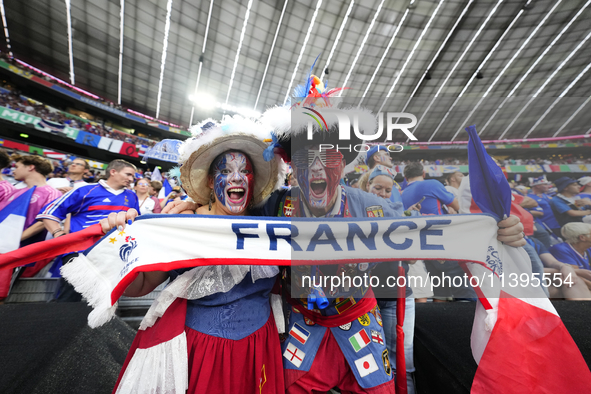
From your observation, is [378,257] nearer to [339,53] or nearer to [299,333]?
[299,333]

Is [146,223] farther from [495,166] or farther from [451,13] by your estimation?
[451,13]

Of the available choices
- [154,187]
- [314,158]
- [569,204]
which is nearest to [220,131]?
[314,158]

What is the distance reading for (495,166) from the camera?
143 cm

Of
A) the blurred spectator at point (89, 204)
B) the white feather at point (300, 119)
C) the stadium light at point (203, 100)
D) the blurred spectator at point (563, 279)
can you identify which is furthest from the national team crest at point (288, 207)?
the stadium light at point (203, 100)

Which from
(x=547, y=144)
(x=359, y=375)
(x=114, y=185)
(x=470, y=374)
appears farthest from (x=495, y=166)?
(x=547, y=144)

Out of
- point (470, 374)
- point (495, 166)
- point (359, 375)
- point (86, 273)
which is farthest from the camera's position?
point (470, 374)

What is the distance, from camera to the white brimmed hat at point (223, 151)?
1548 millimetres

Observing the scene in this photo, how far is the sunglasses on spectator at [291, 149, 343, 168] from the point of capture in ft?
4.81

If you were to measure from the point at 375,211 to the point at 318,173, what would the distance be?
45cm

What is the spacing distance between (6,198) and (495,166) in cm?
533

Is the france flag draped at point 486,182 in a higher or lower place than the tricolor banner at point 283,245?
higher

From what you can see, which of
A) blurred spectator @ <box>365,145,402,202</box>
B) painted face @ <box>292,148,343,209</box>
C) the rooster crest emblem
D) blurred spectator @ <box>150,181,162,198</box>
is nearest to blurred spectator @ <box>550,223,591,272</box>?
blurred spectator @ <box>365,145,402,202</box>

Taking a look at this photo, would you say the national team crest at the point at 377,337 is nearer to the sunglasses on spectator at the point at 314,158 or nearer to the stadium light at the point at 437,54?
the sunglasses on spectator at the point at 314,158

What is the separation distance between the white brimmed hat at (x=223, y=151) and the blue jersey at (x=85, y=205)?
2115mm
